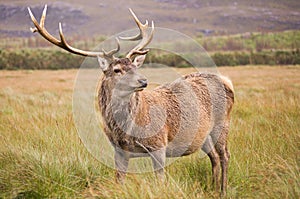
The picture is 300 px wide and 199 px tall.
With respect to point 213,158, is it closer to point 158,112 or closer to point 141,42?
point 158,112

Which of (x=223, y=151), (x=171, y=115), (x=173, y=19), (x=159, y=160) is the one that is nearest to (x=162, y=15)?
(x=173, y=19)

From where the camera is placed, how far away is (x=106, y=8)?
17962 cm

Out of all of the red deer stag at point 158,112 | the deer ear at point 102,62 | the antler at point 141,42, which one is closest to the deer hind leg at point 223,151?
the red deer stag at point 158,112

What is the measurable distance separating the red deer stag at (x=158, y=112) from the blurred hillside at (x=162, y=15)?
110m

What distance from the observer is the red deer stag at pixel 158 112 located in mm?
4680

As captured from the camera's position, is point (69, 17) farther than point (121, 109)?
Yes

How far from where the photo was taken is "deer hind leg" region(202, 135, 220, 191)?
508cm

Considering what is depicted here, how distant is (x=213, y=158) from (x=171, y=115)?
778 millimetres

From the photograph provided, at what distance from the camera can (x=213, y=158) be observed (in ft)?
17.3

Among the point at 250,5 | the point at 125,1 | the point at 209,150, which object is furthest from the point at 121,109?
the point at 125,1

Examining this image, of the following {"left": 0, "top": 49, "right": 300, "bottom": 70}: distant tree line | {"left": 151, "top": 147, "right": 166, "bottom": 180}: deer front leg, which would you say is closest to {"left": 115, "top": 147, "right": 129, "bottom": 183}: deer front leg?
{"left": 151, "top": 147, "right": 166, "bottom": 180}: deer front leg

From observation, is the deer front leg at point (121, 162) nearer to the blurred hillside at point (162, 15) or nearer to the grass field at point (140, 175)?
the grass field at point (140, 175)

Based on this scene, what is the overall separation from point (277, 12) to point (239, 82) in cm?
12280

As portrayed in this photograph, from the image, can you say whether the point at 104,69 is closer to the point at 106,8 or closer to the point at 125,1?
the point at 106,8
